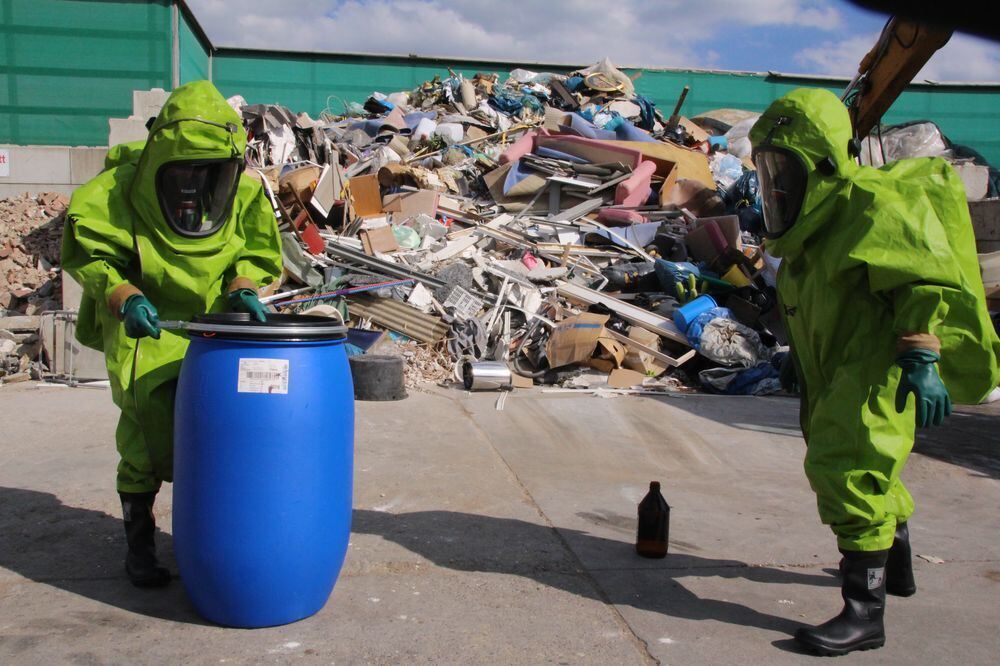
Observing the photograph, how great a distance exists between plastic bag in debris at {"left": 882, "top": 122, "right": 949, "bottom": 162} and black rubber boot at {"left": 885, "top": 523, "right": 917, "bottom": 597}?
13294 mm

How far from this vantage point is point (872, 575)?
316cm

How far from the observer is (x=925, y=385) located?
291 cm

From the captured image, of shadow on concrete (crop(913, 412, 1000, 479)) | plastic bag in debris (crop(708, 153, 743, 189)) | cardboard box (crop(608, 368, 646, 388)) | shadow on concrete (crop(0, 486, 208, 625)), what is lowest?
shadow on concrete (crop(0, 486, 208, 625))

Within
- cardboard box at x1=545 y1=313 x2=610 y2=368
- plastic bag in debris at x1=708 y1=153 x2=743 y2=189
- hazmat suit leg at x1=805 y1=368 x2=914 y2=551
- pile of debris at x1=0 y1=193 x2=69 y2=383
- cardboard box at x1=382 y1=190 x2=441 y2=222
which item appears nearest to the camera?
hazmat suit leg at x1=805 y1=368 x2=914 y2=551

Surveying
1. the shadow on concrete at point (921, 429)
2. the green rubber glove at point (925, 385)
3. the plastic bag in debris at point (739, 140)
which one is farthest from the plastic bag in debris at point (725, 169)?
the green rubber glove at point (925, 385)

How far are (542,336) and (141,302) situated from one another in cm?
604

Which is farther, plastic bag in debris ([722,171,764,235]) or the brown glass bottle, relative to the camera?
plastic bag in debris ([722,171,764,235])

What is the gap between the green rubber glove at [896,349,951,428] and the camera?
291 cm

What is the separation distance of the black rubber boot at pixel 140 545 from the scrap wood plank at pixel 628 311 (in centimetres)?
623

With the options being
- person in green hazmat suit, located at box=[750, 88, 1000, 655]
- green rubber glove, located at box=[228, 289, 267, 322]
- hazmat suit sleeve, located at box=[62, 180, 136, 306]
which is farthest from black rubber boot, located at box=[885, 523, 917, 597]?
hazmat suit sleeve, located at box=[62, 180, 136, 306]

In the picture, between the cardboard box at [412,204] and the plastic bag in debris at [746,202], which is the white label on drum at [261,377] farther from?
the plastic bag in debris at [746,202]

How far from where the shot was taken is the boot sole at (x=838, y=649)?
3.09 m

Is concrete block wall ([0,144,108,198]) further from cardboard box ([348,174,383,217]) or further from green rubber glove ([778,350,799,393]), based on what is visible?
green rubber glove ([778,350,799,393])

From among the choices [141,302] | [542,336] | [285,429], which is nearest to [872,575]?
[285,429]
